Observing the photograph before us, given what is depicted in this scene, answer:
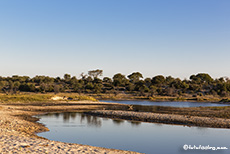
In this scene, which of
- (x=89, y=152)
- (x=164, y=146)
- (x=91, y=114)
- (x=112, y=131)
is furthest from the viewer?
(x=91, y=114)

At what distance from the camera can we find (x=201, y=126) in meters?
A: 33.8

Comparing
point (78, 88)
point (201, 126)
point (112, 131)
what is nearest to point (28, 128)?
point (112, 131)

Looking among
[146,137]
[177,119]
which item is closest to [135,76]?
[177,119]

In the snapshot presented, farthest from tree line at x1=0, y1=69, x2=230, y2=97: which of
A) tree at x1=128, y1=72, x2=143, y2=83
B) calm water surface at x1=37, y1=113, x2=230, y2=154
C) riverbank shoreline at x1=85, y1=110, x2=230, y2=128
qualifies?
calm water surface at x1=37, y1=113, x2=230, y2=154

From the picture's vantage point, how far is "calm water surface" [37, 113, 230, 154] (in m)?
22.6

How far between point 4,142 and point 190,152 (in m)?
15.7

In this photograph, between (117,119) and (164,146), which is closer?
(164,146)

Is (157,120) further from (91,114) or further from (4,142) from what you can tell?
(4,142)

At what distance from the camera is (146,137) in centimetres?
2727

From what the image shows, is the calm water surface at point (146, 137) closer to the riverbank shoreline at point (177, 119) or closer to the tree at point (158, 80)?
the riverbank shoreline at point (177, 119)

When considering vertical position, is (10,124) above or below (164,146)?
above

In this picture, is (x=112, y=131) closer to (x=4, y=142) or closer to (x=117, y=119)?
(x=117, y=119)

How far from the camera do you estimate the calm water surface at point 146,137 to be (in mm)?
22609

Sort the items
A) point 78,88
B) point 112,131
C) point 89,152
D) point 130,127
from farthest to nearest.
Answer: point 78,88
point 130,127
point 112,131
point 89,152
